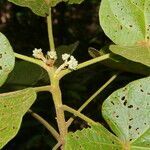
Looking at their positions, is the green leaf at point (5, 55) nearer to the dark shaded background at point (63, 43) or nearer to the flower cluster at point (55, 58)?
the flower cluster at point (55, 58)

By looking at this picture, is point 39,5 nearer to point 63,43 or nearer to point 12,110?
point 12,110

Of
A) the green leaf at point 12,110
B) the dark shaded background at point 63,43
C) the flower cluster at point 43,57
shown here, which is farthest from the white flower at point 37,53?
the dark shaded background at point 63,43

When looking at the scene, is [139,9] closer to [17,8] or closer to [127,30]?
[127,30]

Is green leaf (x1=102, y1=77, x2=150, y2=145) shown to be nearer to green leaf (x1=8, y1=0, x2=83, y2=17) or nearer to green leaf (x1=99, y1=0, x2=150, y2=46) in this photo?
green leaf (x1=99, y1=0, x2=150, y2=46)

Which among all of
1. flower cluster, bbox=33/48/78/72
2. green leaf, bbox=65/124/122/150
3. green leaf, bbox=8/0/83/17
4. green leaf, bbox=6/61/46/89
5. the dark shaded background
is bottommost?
the dark shaded background

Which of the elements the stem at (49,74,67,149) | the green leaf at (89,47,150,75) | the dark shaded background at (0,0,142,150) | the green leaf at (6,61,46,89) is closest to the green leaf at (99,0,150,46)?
the green leaf at (89,47,150,75)

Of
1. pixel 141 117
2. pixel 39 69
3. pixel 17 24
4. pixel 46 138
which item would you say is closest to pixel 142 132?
pixel 141 117

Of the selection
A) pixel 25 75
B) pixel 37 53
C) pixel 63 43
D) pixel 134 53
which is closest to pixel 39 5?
pixel 37 53
